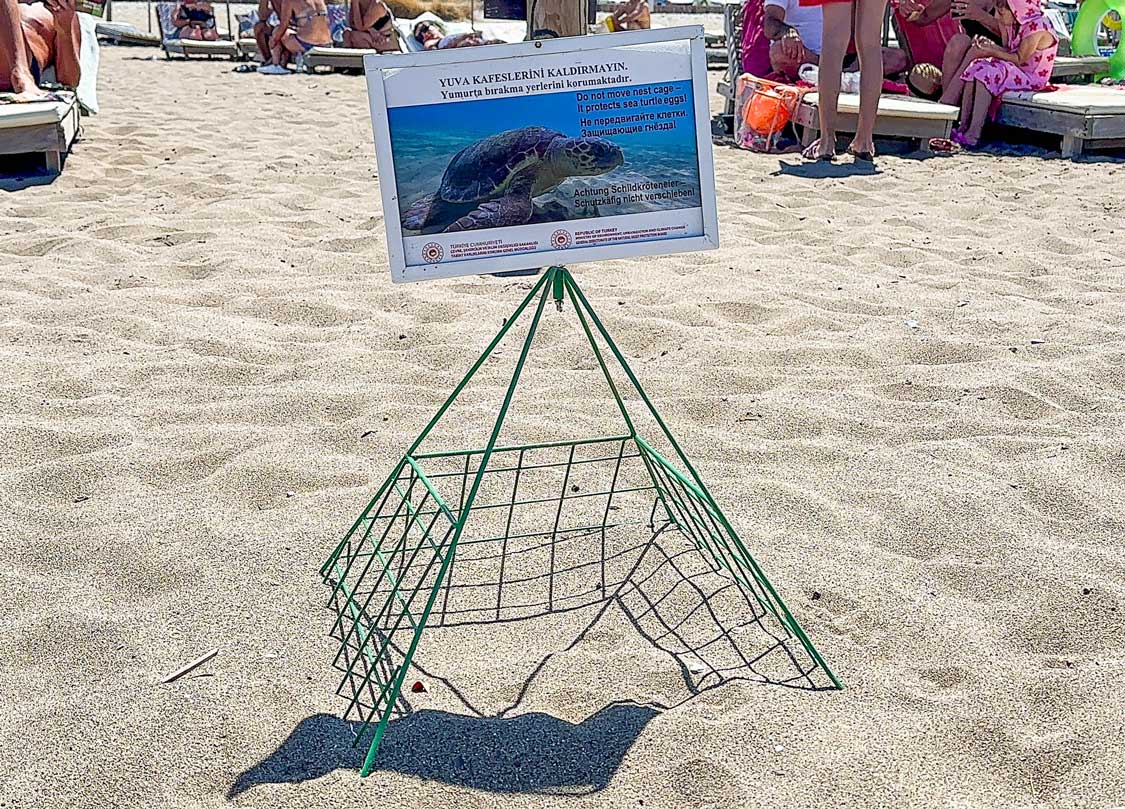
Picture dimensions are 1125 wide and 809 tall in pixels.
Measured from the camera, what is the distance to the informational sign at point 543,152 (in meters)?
2.20

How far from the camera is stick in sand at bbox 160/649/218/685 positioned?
2401 mm

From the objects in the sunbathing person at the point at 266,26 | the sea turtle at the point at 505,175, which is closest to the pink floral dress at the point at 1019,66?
the sea turtle at the point at 505,175

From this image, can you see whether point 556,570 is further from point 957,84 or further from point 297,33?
point 297,33

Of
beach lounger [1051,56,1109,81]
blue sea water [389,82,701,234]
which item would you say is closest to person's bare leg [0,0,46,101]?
blue sea water [389,82,701,234]

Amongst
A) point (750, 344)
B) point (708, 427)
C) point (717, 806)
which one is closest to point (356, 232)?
point (750, 344)

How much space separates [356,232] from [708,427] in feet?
9.09

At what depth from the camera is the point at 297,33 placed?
1413cm

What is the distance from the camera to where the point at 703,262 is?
5.32m

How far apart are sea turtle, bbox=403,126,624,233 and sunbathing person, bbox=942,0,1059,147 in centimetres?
648

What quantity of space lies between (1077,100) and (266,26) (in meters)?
9.85

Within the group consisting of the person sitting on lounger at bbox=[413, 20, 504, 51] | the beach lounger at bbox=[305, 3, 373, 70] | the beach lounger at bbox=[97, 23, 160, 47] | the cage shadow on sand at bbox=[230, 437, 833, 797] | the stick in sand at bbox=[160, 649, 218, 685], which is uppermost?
the beach lounger at bbox=[97, 23, 160, 47]

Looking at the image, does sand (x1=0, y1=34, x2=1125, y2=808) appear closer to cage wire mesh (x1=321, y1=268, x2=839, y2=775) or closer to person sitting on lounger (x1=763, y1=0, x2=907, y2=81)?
cage wire mesh (x1=321, y1=268, x2=839, y2=775)

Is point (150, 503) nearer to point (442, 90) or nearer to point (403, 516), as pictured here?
point (403, 516)

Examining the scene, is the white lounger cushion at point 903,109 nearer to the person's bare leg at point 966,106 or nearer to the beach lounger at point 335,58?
the person's bare leg at point 966,106
